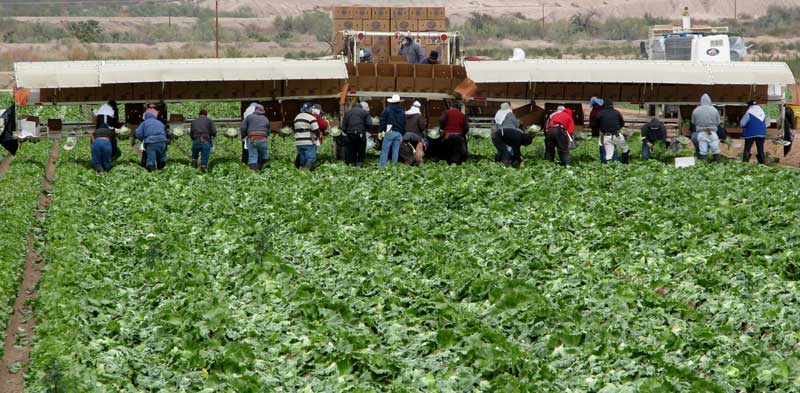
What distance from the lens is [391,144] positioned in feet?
82.5

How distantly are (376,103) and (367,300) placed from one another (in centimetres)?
1681

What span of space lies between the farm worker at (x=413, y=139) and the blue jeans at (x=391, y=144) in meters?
0.25

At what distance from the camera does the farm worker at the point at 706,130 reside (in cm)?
2512

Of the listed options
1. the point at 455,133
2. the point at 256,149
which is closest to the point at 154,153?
the point at 256,149

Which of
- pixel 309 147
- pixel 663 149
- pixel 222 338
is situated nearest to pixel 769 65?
pixel 663 149

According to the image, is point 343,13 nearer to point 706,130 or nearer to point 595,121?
point 595,121

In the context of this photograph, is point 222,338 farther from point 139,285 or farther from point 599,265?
point 599,265

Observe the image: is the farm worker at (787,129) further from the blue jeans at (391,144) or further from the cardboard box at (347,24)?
the cardboard box at (347,24)

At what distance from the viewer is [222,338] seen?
11188mm

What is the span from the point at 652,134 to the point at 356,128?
18.5ft

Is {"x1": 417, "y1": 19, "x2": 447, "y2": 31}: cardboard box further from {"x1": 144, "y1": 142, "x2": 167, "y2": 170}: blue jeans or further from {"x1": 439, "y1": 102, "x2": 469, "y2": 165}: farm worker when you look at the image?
{"x1": 144, "y1": 142, "x2": 167, "y2": 170}: blue jeans

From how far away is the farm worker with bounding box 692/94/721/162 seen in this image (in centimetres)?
2512

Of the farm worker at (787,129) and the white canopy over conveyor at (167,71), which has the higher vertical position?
the white canopy over conveyor at (167,71)

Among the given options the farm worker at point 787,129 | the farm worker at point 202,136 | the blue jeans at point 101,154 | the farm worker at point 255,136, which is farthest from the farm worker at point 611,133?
the blue jeans at point 101,154
